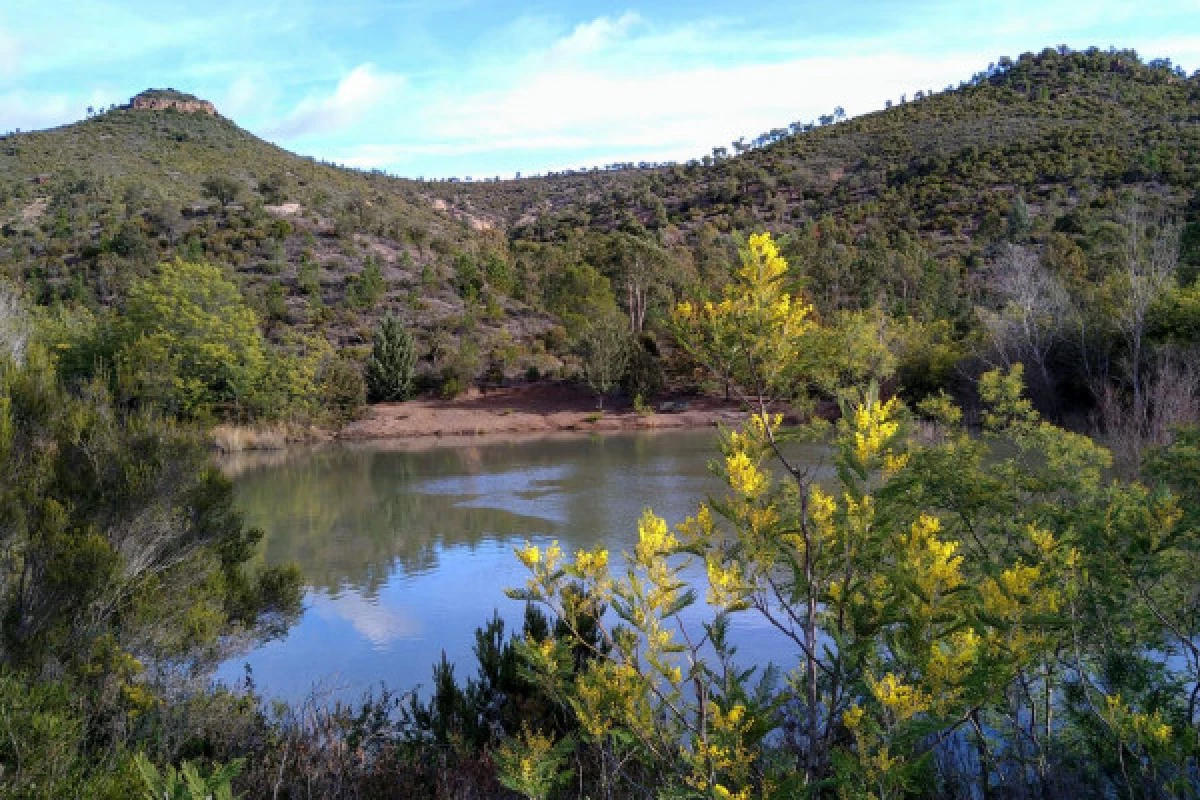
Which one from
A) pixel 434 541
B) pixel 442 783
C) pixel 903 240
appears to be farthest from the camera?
pixel 903 240

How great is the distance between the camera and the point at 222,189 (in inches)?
1740

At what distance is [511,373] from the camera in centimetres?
3472

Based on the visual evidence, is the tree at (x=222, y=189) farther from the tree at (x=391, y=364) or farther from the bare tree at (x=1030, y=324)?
the bare tree at (x=1030, y=324)

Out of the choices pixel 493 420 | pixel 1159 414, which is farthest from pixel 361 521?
pixel 493 420

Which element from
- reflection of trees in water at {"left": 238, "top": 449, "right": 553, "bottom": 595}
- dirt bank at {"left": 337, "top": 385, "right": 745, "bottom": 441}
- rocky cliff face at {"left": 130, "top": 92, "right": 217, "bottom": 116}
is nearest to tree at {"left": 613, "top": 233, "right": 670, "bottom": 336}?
dirt bank at {"left": 337, "top": 385, "right": 745, "bottom": 441}

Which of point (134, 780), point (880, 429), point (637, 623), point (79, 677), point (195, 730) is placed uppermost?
point (880, 429)

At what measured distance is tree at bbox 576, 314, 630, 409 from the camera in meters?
30.6

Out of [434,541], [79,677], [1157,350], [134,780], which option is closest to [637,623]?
[134,780]

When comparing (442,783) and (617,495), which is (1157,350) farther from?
(442,783)

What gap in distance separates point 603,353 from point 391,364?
7.78 meters

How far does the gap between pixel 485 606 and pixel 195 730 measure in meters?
5.64

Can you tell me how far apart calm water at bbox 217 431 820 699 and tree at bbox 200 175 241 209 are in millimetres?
23207

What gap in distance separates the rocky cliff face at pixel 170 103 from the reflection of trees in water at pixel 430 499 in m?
54.4

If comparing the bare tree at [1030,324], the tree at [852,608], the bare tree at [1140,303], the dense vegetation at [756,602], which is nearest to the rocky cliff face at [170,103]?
the dense vegetation at [756,602]
